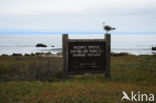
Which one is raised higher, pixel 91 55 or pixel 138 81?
pixel 91 55

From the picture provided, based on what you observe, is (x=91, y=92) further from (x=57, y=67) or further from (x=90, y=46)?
(x=57, y=67)

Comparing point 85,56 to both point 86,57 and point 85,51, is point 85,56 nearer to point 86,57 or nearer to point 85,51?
point 86,57

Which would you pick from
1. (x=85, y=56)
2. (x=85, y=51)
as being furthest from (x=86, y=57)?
(x=85, y=51)

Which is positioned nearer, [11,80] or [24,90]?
[24,90]

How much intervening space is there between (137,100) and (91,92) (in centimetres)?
184

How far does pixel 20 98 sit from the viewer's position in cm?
823

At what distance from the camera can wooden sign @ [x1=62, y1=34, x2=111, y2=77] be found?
42.2ft

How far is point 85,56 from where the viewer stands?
1298 cm

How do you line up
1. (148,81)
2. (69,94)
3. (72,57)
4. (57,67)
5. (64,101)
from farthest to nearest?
(57,67)
(72,57)
(148,81)
(69,94)
(64,101)

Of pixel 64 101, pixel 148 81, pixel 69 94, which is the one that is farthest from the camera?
pixel 148 81

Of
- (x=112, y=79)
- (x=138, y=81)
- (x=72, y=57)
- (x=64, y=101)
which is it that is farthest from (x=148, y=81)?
(x=64, y=101)

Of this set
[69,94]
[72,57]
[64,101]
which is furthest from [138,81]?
[64,101]

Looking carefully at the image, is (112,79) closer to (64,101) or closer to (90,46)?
(90,46)

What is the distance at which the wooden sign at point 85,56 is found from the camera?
12852 millimetres
